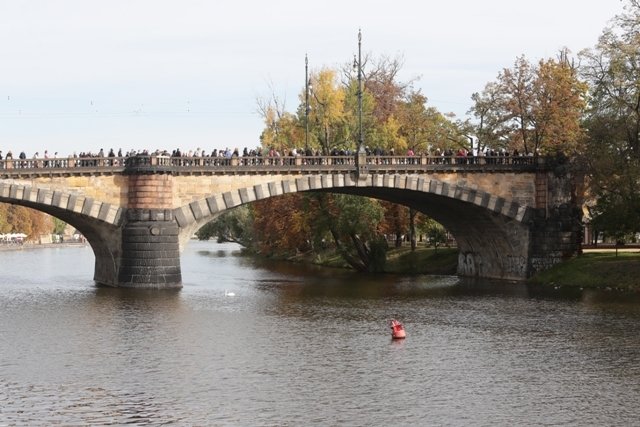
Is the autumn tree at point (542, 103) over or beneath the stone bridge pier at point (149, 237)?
over

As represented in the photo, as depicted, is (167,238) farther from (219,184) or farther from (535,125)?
(535,125)

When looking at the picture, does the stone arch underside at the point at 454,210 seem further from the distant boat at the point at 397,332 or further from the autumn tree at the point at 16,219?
the autumn tree at the point at 16,219

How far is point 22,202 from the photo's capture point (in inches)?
2717

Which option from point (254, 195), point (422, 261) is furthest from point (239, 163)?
point (422, 261)

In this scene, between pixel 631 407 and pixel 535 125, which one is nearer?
pixel 631 407

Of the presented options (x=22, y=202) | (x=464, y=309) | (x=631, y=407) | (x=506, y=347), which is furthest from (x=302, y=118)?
(x=631, y=407)

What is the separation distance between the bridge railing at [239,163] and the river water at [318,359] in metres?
8.43

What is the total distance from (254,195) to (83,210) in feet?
37.4

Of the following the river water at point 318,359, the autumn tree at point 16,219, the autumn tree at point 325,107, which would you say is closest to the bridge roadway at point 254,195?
the river water at point 318,359

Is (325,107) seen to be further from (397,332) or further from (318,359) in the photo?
(318,359)

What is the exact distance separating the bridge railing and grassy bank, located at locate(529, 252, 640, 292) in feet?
26.2

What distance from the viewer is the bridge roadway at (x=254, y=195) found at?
6869 cm

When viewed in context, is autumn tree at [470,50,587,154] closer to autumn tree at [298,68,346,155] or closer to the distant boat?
autumn tree at [298,68,346,155]

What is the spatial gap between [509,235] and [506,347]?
37.6m
